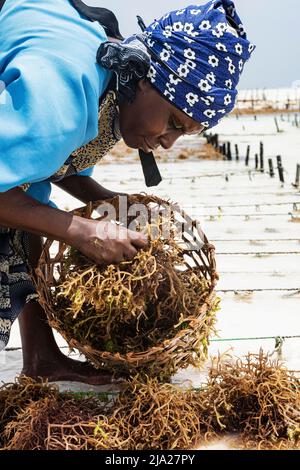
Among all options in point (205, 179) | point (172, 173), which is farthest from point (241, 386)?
point (172, 173)

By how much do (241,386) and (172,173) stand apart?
664 cm

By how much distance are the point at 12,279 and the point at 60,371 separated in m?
0.36

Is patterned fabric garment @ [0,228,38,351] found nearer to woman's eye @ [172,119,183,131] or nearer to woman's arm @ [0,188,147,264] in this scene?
woman's arm @ [0,188,147,264]

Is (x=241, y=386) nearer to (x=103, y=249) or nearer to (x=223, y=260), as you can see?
(x=103, y=249)

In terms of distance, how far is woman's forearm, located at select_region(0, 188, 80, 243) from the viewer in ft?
5.75

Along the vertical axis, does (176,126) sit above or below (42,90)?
below

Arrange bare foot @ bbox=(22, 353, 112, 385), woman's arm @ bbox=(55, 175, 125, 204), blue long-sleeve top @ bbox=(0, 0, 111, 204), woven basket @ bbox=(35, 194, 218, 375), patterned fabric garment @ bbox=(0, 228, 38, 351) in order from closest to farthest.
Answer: blue long-sleeve top @ bbox=(0, 0, 111, 204) < woven basket @ bbox=(35, 194, 218, 375) < patterned fabric garment @ bbox=(0, 228, 38, 351) < bare foot @ bbox=(22, 353, 112, 385) < woman's arm @ bbox=(55, 175, 125, 204)

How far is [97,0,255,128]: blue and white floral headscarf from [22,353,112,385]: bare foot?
906 millimetres

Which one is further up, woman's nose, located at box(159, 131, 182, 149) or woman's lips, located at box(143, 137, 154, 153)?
woman's nose, located at box(159, 131, 182, 149)

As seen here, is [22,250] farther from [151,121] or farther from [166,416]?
[166,416]

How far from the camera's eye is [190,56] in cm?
191

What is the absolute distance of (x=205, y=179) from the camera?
7754 millimetres

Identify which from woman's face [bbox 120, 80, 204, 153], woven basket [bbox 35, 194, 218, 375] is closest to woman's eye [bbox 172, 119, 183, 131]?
woman's face [bbox 120, 80, 204, 153]

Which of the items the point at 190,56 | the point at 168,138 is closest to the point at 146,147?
the point at 168,138
